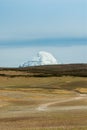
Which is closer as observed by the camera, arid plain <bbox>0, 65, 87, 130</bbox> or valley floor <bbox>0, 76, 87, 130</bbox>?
valley floor <bbox>0, 76, 87, 130</bbox>

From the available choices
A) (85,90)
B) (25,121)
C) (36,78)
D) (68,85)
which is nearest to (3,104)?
(25,121)

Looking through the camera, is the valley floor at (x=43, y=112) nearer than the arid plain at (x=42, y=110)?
Yes

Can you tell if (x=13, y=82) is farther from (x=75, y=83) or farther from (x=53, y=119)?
(x=53, y=119)

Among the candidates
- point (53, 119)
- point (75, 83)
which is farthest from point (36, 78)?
point (53, 119)

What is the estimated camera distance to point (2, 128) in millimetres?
32000

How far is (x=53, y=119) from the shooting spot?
37781mm

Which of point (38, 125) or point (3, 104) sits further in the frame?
point (3, 104)

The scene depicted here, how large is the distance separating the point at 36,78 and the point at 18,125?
97.4 metres

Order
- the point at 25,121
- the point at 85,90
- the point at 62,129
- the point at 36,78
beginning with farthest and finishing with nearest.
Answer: the point at 36,78
the point at 85,90
the point at 25,121
the point at 62,129

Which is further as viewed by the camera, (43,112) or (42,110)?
(42,110)

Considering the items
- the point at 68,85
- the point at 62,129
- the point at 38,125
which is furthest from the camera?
the point at 68,85

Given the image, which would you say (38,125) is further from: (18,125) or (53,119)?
(53,119)

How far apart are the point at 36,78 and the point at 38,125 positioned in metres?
97.8

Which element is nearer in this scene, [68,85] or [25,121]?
[25,121]
